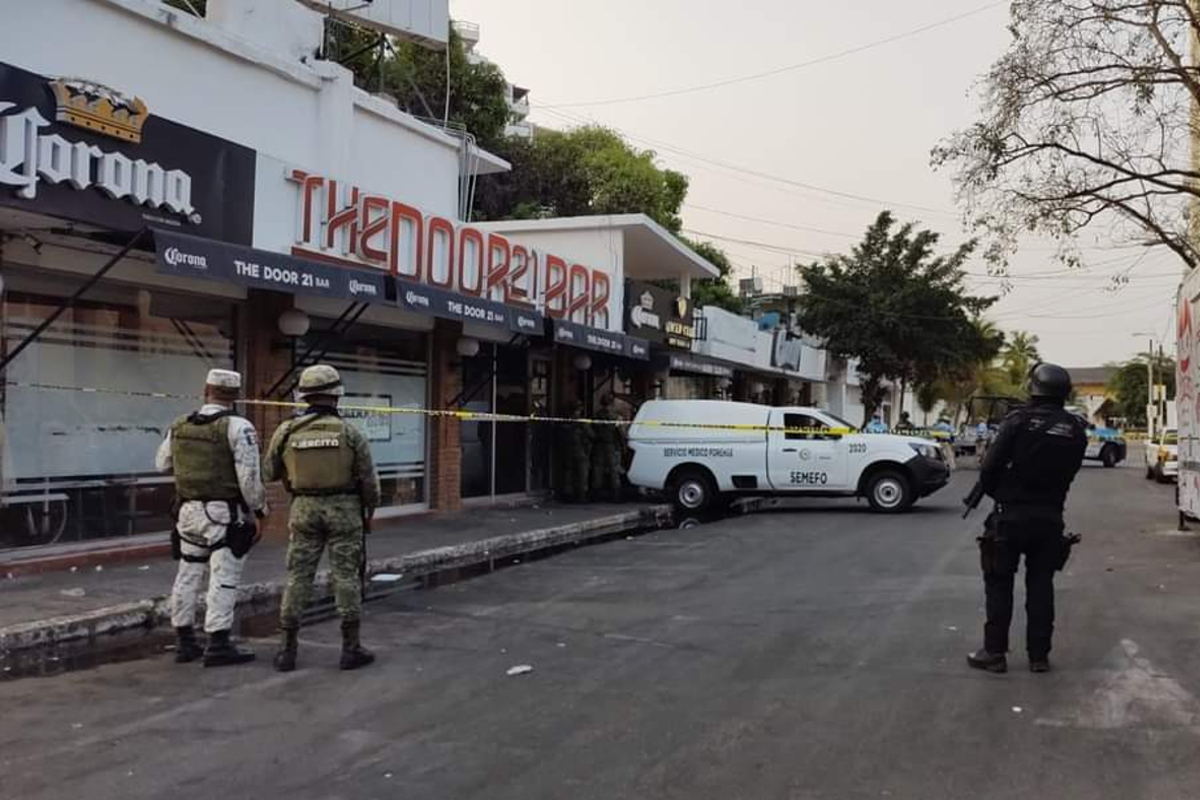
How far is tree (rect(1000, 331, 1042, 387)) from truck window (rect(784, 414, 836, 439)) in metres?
65.9

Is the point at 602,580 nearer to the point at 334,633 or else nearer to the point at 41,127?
the point at 334,633

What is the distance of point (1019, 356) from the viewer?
8681cm

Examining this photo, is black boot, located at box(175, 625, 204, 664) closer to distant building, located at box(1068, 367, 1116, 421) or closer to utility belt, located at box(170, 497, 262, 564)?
utility belt, located at box(170, 497, 262, 564)

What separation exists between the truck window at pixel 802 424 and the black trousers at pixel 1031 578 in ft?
34.9

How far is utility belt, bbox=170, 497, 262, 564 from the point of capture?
6.50m

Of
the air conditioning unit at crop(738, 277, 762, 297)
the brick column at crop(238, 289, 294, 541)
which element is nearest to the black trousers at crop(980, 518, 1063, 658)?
the brick column at crop(238, 289, 294, 541)

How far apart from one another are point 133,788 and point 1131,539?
41.5 ft

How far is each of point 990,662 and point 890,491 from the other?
35.3 ft

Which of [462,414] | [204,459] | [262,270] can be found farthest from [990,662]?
[462,414]

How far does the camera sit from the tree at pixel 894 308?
115 ft

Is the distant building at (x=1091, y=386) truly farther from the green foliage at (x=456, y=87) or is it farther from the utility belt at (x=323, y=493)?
the utility belt at (x=323, y=493)

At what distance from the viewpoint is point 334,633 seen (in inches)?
293

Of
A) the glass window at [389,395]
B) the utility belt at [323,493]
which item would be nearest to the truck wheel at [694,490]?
the glass window at [389,395]

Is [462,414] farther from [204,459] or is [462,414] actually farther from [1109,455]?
[1109,455]
